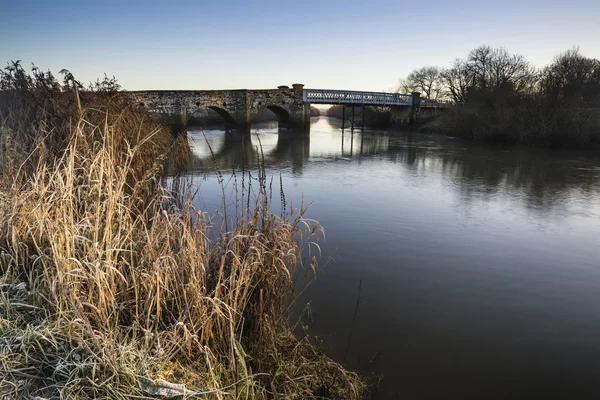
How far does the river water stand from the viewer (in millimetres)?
2881

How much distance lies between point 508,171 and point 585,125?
8998mm

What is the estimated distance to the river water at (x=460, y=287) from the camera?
2881 mm

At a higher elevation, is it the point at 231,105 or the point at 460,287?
the point at 231,105

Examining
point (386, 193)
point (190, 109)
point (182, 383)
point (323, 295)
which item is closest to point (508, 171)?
point (386, 193)

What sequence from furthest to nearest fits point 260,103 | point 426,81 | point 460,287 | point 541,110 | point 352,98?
point 426,81 < point 352,98 < point 260,103 < point 541,110 < point 460,287

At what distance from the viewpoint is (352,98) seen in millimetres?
30859

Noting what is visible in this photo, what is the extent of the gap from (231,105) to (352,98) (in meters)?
9.72

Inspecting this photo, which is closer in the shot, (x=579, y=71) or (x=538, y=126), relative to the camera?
(x=538, y=126)

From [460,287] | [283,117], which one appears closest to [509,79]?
[283,117]

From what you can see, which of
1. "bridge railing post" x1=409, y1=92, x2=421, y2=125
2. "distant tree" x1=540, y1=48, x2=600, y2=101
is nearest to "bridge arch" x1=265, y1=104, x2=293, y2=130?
"bridge railing post" x1=409, y1=92, x2=421, y2=125

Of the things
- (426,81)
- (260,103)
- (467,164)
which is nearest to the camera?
(467,164)

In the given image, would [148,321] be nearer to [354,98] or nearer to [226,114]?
[226,114]

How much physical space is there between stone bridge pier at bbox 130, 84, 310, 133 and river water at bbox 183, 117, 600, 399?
17365mm

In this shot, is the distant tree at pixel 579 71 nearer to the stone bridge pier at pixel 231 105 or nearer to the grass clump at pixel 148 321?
the stone bridge pier at pixel 231 105
